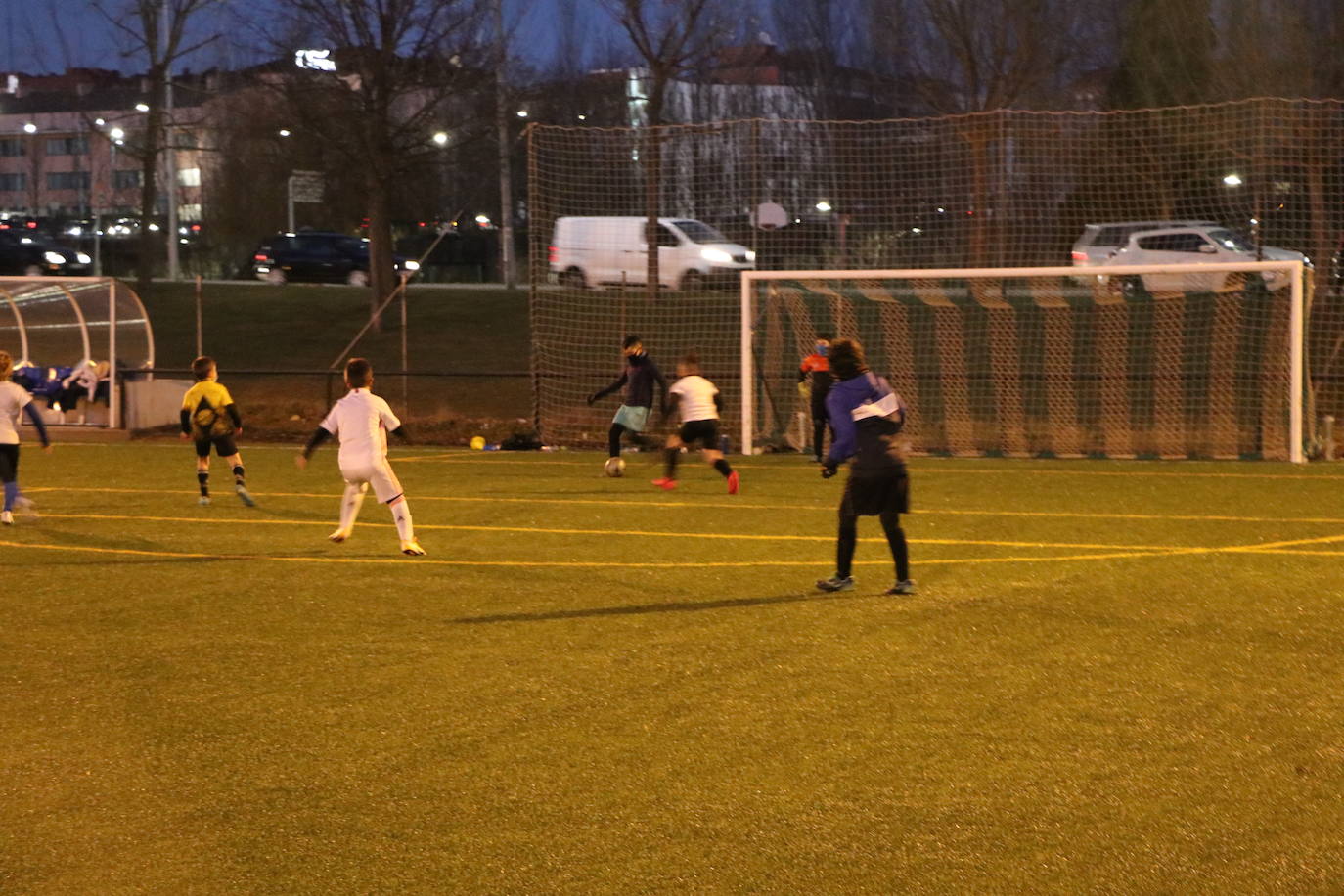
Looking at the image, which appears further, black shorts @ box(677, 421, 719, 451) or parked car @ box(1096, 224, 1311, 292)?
parked car @ box(1096, 224, 1311, 292)

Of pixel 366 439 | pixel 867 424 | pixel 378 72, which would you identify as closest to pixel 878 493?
pixel 867 424

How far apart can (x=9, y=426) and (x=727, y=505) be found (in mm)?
6348

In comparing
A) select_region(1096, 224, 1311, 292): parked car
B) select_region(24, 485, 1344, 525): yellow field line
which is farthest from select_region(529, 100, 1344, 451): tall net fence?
select_region(24, 485, 1344, 525): yellow field line

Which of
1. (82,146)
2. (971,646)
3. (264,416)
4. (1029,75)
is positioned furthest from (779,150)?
(82,146)

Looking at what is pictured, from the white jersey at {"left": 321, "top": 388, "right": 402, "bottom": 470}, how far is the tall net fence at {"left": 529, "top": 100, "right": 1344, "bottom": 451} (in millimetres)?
9641

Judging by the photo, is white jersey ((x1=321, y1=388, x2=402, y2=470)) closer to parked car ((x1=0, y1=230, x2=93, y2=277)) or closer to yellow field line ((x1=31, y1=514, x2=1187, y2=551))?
yellow field line ((x1=31, y1=514, x2=1187, y2=551))

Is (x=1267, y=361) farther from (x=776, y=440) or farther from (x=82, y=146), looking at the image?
(x=82, y=146)

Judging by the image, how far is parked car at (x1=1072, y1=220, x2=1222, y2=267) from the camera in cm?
2280

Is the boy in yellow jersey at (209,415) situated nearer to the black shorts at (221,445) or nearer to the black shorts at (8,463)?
the black shorts at (221,445)

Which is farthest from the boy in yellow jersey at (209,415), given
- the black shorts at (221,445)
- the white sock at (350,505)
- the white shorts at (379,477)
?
the white shorts at (379,477)

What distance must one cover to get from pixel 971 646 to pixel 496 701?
2657 millimetres

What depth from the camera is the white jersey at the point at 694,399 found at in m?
15.3

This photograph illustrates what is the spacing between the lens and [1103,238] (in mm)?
23172

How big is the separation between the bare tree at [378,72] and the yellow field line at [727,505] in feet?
45.8
